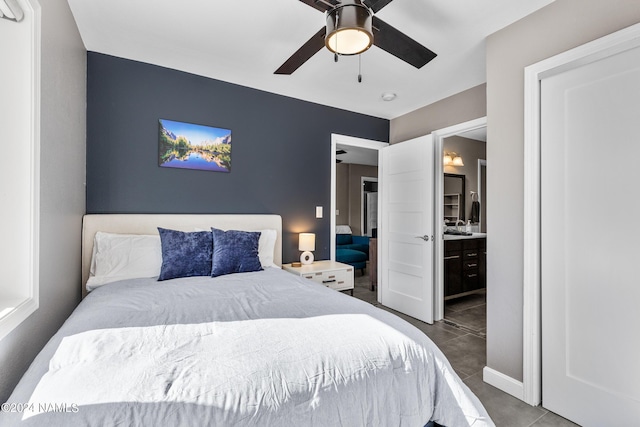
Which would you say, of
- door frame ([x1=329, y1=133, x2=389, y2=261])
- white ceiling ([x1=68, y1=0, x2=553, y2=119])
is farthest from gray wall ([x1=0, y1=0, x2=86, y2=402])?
door frame ([x1=329, y1=133, x2=389, y2=261])

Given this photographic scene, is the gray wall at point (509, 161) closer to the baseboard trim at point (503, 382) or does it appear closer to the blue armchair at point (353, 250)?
the baseboard trim at point (503, 382)

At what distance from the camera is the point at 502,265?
223 cm

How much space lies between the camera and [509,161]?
85.6 inches

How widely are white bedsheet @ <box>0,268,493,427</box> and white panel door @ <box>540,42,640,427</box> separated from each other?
99 centimetres

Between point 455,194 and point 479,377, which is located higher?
point 455,194

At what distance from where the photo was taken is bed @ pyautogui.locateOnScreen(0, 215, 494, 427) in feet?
2.90

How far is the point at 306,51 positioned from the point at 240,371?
5.90 feet

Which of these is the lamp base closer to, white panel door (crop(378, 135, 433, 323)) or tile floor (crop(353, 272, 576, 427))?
white panel door (crop(378, 135, 433, 323))

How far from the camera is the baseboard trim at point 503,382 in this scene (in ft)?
6.85

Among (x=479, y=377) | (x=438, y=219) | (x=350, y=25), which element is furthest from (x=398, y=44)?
(x=479, y=377)

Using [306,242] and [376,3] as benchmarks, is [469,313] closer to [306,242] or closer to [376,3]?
[306,242]

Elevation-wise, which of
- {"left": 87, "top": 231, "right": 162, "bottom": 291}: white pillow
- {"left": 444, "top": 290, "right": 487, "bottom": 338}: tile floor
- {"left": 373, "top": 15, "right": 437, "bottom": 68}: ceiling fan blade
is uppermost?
{"left": 373, "top": 15, "right": 437, "bottom": 68}: ceiling fan blade

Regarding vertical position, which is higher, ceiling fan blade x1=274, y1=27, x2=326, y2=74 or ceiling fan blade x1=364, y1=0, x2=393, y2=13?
ceiling fan blade x1=364, y1=0, x2=393, y2=13

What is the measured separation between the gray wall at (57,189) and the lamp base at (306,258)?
6.49 feet
